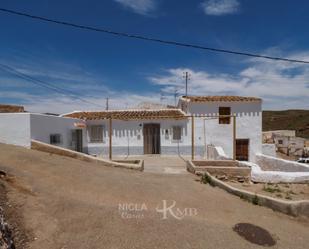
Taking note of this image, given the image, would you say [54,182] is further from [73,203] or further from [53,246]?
[53,246]

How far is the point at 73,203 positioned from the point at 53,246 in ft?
5.27

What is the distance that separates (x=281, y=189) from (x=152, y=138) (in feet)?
29.9

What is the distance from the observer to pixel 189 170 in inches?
406

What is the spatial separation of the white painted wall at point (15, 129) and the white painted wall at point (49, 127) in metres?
0.22

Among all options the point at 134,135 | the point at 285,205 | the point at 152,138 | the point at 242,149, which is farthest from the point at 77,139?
the point at 285,205

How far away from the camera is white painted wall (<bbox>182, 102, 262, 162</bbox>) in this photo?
16.4m

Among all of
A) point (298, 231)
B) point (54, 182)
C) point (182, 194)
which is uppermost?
point (54, 182)

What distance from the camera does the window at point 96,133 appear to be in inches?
648

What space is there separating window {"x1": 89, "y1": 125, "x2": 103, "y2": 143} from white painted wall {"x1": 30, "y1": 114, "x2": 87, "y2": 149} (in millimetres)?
1630

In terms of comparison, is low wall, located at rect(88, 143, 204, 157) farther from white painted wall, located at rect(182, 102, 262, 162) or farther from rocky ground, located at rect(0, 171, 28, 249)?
rocky ground, located at rect(0, 171, 28, 249)

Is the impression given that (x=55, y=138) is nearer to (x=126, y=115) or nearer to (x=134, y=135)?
(x=134, y=135)

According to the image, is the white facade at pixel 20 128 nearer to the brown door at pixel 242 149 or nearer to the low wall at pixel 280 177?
the low wall at pixel 280 177

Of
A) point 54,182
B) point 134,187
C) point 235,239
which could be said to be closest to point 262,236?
point 235,239

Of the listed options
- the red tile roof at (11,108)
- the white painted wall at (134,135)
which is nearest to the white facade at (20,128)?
the white painted wall at (134,135)
